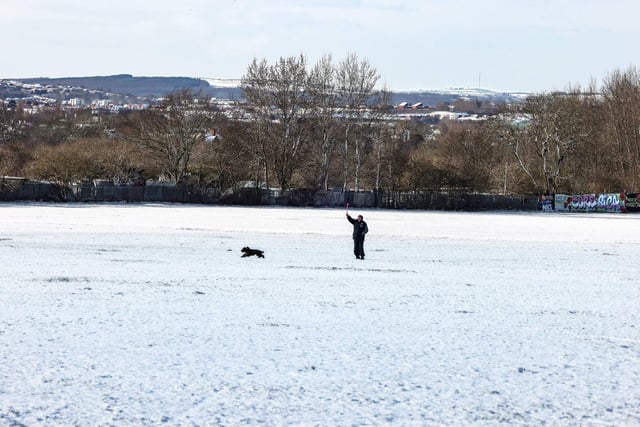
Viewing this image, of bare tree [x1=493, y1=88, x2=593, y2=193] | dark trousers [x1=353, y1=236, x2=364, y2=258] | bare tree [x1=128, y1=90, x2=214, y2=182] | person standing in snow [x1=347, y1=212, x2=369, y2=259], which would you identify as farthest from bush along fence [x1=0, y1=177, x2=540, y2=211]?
person standing in snow [x1=347, y1=212, x2=369, y2=259]

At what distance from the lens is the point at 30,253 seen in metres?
26.5

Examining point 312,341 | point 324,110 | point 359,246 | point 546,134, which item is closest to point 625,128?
point 546,134

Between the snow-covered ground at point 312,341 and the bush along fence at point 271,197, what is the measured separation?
148 ft

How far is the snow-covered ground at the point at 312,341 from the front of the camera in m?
9.54

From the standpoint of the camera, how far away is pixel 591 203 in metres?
79.1

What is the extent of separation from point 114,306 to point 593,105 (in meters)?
95.5

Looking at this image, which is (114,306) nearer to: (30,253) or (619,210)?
(30,253)

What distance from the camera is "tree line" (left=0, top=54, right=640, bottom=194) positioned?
3076 inches

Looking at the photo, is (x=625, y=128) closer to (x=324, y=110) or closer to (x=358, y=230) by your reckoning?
(x=324, y=110)

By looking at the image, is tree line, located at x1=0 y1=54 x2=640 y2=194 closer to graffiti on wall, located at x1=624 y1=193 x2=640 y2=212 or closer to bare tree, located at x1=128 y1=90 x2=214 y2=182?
bare tree, located at x1=128 y1=90 x2=214 y2=182

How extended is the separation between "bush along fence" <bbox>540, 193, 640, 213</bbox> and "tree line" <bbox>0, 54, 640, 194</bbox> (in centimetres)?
494

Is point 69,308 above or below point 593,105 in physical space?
below

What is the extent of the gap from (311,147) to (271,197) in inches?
369

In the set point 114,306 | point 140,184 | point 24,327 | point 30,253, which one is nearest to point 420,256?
point 30,253
